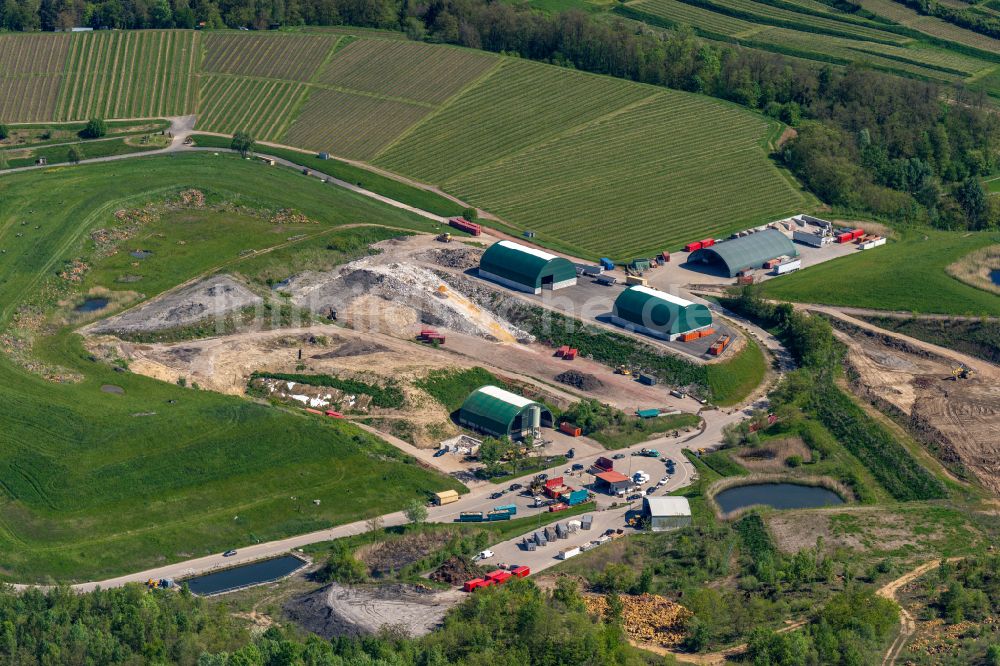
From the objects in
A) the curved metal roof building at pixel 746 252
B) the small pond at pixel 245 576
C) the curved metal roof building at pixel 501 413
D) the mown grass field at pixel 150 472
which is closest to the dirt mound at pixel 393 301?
the curved metal roof building at pixel 501 413

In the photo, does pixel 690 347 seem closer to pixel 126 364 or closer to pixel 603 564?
pixel 603 564

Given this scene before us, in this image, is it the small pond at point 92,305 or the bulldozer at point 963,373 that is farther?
the small pond at point 92,305

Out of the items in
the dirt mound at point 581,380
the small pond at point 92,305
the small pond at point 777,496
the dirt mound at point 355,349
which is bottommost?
the small pond at point 777,496

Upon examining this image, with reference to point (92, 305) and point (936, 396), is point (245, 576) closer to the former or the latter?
point (92, 305)

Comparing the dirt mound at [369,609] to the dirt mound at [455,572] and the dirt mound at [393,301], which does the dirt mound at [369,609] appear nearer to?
the dirt mound at [455,572]

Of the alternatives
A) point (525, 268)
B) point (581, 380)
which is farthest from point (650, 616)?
point (525, 268)

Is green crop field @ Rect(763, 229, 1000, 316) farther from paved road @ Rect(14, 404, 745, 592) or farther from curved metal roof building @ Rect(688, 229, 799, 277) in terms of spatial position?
paved road @ Rect(14, 404, 745, 592)
